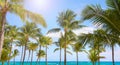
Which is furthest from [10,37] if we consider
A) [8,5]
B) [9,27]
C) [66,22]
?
[8,5]

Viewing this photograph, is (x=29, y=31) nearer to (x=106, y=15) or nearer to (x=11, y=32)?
(x=11, y=32)

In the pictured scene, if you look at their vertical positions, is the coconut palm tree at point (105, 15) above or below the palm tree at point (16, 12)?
below

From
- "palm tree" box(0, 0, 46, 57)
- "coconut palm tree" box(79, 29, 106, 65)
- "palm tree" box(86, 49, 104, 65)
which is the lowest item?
"palm tree" box(86, 49, 104, 65)

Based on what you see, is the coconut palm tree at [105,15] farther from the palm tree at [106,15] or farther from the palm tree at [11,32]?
the palm tree at [11,32]

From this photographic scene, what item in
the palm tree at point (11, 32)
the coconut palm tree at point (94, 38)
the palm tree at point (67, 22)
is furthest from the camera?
the palm tree at point (11, 32)

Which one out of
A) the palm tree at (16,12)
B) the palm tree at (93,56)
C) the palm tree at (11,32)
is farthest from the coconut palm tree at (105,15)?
the palm tree at (11,32)

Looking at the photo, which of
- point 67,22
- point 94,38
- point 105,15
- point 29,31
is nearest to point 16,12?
point 105,15

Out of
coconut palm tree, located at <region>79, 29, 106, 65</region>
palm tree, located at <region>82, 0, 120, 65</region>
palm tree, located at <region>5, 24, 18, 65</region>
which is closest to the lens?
palm tree, located at <region>82, 0, 120, 65</region>

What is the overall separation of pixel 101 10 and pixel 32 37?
32.2 meters

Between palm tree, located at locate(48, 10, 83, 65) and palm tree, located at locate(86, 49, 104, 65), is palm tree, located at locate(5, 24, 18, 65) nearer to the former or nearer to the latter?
palm tree, located at locate(48, 10, 83, 65)

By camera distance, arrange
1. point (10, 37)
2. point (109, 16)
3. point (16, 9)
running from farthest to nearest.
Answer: point (10, 37)
point (16, 9)
point (109, 16)

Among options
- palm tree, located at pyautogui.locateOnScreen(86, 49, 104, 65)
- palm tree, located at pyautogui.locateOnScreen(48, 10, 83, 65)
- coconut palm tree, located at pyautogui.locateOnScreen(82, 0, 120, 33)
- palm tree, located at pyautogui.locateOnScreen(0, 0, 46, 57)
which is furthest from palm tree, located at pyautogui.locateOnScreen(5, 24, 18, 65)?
coconut palm tree, located at pyautogui.locateOnScreen(82, 0, 120, 33)

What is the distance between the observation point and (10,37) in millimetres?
43406

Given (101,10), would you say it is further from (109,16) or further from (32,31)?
(32,31)
